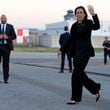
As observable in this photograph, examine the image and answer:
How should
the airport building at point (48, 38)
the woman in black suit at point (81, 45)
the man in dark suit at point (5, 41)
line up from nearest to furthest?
the woman in black suit at point (81, 45) → the man in dark suit at point (5, 41) → the airport building at point (48, 38)

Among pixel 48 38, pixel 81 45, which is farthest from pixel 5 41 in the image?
pixel 48 38

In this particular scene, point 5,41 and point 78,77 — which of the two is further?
point 5,41

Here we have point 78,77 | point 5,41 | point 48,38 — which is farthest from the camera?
point 48,38

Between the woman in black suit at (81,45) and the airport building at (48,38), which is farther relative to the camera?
the airport building at (48,38)

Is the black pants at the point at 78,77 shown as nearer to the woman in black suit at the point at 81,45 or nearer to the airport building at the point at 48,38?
the woman in black suit at the point at 81,45

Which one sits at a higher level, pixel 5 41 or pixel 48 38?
pixel 5 41

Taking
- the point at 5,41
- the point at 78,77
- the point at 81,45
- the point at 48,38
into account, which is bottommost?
the point at 48,38

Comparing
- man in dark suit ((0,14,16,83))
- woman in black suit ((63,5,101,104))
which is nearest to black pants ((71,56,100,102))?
woman in black suit ((63,5,101,104))

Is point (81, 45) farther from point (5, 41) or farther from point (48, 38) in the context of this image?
point (48, 38)

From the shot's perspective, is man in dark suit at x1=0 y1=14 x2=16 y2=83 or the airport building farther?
the airport building

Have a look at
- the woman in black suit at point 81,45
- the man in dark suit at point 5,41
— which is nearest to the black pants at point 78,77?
the woman in black suit at point 81,45

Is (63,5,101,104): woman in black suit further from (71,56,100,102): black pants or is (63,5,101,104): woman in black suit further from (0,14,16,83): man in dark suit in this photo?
(0,14,16,83): man in dark suit

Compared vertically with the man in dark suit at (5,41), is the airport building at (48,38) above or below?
below

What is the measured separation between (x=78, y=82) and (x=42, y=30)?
119 metres
